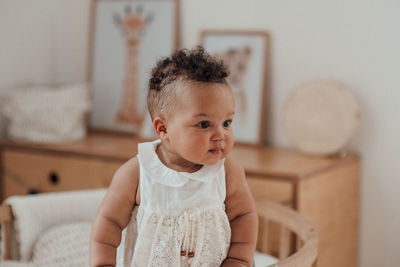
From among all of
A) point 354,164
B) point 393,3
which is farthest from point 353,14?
point 354,164

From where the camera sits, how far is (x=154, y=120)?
3.54 ft

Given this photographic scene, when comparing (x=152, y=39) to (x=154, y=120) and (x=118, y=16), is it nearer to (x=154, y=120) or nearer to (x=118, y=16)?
(x=118, y=16)

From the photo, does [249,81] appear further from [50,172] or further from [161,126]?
[161,126]

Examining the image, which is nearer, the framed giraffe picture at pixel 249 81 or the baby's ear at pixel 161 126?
the baby's ear at pixel 161 126

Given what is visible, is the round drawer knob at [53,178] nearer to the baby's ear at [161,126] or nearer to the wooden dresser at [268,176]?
the wooden dresser at [268,176]

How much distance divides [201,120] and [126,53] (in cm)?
146

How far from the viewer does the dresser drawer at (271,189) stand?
1.67 meters

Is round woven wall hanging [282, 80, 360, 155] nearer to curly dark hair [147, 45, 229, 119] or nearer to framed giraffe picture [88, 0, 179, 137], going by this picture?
framed giraffe picture [88, 0, 179, 137]

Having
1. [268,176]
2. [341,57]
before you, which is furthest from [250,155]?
[341,57]

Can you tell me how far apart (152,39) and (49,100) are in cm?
51

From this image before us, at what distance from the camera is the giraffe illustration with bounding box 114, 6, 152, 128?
7.77 feet

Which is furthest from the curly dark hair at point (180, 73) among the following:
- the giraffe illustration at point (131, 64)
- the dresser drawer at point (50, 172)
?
the giraffe illustration at point (131, 64)

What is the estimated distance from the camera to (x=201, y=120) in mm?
1020

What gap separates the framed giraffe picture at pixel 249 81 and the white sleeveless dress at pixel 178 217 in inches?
40.9
